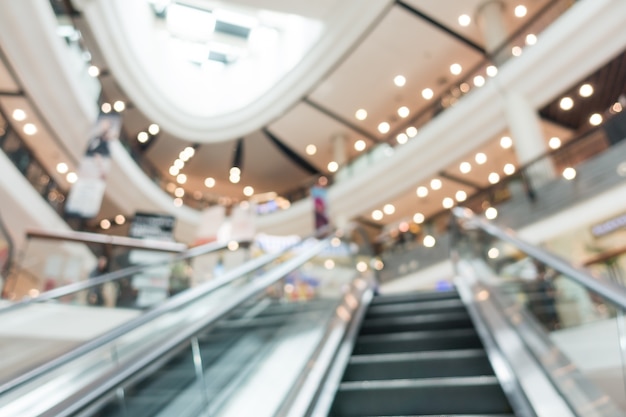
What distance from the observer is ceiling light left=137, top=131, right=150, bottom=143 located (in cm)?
1766

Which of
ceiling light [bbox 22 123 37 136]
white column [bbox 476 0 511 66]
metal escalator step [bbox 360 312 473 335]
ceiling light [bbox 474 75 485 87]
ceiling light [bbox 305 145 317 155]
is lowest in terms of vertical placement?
metal escalator step [bbox 360 312 473 335]

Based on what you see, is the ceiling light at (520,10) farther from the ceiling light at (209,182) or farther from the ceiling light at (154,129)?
the ceiling light at (209,182)

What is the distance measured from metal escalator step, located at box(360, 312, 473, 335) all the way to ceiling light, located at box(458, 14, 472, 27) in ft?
36.2

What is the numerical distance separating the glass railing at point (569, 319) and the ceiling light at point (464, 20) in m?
10.5

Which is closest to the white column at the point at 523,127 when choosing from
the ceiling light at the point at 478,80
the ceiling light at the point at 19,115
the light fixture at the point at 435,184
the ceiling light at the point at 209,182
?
the ceiling light at the point at 478,80

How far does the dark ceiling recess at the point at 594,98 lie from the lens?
1063 cm

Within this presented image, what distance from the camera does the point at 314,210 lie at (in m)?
11.2

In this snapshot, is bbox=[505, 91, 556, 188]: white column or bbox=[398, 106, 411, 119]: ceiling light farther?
bbox=[398, 106, 411, 119]: ceiling light

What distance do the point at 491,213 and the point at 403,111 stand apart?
7366 mm

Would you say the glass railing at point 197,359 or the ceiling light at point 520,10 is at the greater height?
the ceiling light at point 520,10

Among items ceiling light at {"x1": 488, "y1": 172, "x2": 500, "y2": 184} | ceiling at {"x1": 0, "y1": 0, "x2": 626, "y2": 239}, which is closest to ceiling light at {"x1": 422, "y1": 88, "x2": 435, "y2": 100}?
ceiling at {"x1": 0, "y1": 0, "x2": 626, "y2": 239}

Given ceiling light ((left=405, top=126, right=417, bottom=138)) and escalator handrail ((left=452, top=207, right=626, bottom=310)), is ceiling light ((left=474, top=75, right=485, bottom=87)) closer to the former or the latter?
ceiling light ((left=405, top=126, right=417, bottom=138))

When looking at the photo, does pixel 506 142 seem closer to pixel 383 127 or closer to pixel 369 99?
pixel 369 99

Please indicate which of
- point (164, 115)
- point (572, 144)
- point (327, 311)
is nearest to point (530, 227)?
point (572, 144)
